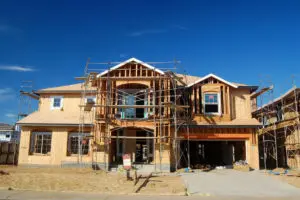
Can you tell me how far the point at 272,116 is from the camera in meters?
27.3

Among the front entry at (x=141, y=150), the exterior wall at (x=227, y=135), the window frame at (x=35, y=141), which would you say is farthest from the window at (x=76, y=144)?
the exterior wall at (x=227, y=135)

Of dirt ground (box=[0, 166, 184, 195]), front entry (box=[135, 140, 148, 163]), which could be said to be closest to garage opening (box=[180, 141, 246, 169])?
front entry (box=[135, 140, 148, 163])

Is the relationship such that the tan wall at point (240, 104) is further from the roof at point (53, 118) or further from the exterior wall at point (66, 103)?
the exterior wall at point (66, 103)

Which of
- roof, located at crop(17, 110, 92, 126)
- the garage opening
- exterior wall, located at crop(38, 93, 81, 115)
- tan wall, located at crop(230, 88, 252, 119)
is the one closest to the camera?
roof, located at crop(17, 110, 92, 126)

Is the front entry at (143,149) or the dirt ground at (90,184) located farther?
the front entry at (143,149)

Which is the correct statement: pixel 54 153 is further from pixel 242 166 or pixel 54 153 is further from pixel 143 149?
pixel 242 166

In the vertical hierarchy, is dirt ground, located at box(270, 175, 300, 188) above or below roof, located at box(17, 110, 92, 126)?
below

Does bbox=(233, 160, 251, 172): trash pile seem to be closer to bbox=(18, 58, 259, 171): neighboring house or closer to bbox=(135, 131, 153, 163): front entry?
bbox=(18, 58, 259, 171): neighboring house

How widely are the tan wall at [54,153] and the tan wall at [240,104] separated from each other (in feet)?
41.2

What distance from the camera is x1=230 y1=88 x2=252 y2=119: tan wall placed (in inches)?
945

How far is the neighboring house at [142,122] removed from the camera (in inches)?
869

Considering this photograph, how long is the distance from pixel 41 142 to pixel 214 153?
18.1 metres

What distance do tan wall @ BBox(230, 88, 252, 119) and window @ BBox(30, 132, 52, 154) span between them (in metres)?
15.6

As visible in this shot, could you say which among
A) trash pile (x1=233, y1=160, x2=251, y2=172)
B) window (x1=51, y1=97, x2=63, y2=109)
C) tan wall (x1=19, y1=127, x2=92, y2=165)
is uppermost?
window (x1=51, y1=97, x2=63, y2=109)
